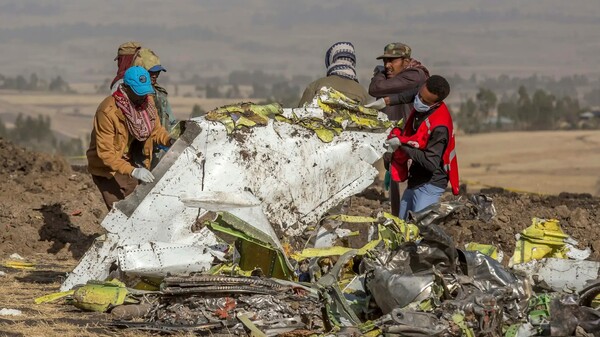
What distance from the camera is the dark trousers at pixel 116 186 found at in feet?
35.9

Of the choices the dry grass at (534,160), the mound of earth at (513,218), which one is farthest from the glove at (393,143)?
the dry grass at (534,160)

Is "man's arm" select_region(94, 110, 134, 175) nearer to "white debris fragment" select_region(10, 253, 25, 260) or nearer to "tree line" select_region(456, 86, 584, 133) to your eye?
"white debris fragment" select_region(10, 253, 25, 260)

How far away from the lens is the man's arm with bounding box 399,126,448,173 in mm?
9766

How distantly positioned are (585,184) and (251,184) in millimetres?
22859

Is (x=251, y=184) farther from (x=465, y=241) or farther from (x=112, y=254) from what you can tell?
(x=465, y=241)

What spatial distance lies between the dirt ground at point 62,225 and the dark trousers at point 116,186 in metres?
0.84

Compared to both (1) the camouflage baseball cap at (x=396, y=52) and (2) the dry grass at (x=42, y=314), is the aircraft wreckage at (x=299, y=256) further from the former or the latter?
(1) the camouflage baseball cap at (x=396, y=52)

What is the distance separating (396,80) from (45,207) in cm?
490

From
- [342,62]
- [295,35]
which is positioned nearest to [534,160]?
[342,62]

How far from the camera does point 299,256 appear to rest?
927 cm

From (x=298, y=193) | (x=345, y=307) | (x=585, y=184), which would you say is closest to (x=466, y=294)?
(x=345, y=307)

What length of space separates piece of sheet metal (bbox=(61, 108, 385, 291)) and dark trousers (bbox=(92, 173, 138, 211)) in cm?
103

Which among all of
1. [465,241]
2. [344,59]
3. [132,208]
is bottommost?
[465,241]

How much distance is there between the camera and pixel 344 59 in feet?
40.0
